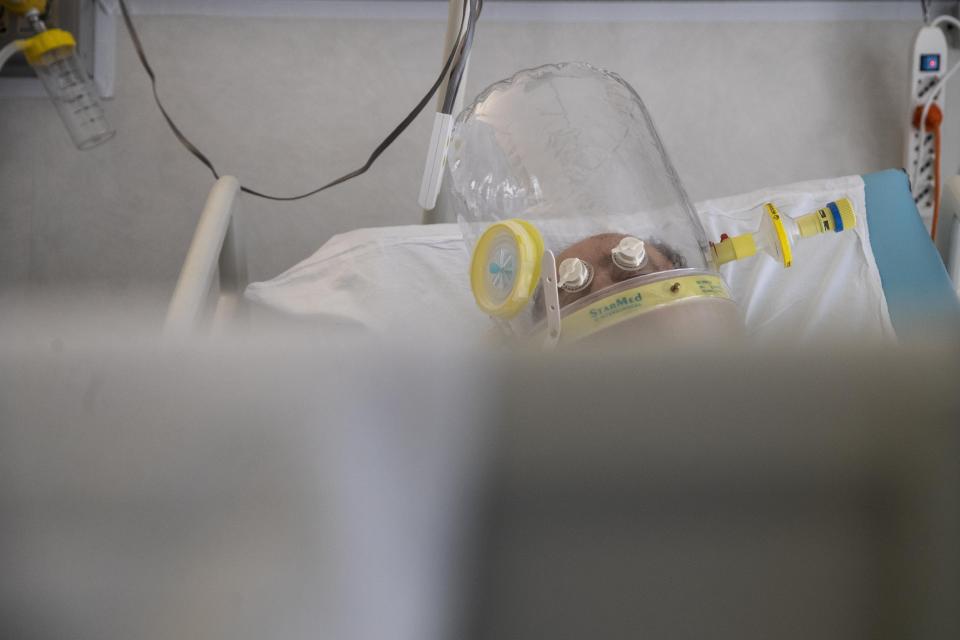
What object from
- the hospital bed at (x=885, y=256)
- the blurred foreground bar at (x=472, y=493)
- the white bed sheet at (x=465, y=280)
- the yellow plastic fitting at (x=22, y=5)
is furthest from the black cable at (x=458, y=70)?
the yellow plastic fitting at (x=22, y=5)

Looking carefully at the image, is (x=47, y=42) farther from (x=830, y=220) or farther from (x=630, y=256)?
(x=830, y=220)

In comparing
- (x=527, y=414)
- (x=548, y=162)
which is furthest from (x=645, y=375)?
(x=548, y=162)

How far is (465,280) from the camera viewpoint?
1267 mm

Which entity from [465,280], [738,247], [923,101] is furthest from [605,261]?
[923,101]

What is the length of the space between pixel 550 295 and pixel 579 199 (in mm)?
444

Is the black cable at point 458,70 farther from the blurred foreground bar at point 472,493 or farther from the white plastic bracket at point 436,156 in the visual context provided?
the blurred foreground bar at point 472,493

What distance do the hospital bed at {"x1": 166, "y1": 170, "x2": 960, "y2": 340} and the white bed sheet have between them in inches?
0.7

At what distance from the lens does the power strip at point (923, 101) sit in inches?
70.7

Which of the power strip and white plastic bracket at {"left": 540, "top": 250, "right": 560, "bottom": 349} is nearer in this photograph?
white plastic bracket at {"left": 540, "top": 250, "right": 560, "bottom": 349}

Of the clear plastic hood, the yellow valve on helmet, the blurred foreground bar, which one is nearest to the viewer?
the blurred foreground bar

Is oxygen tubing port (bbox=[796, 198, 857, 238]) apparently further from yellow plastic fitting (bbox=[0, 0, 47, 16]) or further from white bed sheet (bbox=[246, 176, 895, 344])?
yellow plastic fitting (bbox=[0, 0, 47, 16])

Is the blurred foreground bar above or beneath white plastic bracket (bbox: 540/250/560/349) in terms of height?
beneath

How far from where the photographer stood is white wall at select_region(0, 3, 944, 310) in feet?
6.08

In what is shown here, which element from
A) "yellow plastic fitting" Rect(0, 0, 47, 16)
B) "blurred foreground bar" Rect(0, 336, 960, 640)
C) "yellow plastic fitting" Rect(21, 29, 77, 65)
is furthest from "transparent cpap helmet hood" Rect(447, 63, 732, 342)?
"yellow plastic fitting" Rect(0, 0, 47, 16)
